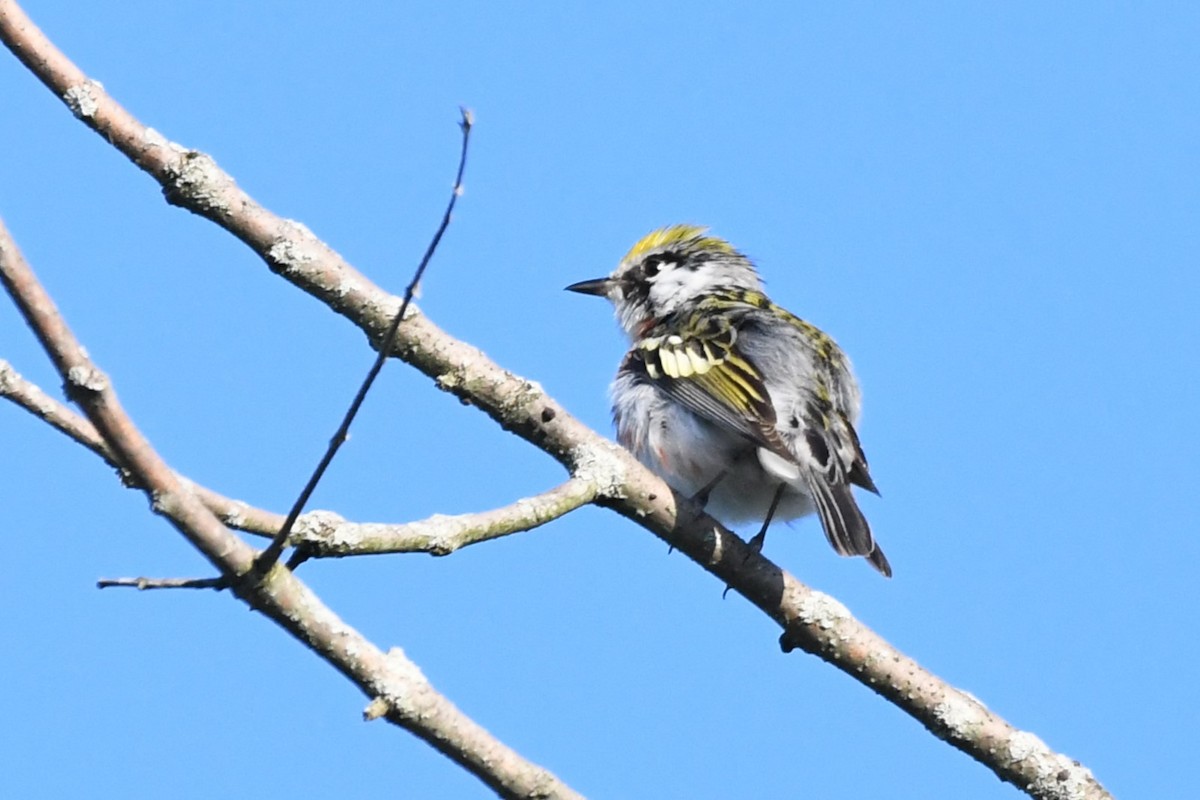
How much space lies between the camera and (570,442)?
4195 mm

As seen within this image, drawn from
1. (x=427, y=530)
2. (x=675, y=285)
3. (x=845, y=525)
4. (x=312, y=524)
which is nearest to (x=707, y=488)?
(x=845, y=525)

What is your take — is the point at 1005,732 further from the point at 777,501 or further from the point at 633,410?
the point at 633,410

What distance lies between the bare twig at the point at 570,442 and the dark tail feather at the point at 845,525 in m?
0.82

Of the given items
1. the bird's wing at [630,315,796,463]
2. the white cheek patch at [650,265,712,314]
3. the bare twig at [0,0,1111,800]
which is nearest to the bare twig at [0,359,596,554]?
the bare twig at [0,0,1111,800]

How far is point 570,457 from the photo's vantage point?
4191 millimetres

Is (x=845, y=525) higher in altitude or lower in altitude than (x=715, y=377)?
lower

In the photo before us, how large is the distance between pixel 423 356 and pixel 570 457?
1.70 ft

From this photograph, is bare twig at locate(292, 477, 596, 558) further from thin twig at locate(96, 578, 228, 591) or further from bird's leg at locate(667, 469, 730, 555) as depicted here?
bird's leg at locate(667, 469, 730, 555)

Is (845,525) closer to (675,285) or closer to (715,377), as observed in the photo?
(715,377)

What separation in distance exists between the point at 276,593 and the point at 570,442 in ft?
4.33

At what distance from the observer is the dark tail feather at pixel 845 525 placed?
5.31 m

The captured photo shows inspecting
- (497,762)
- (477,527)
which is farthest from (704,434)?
(497,762)

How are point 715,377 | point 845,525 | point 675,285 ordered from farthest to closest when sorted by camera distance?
point 675,285 → point 715,377 → point 845,525

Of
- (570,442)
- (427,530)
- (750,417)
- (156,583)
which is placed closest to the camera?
(156,583)
